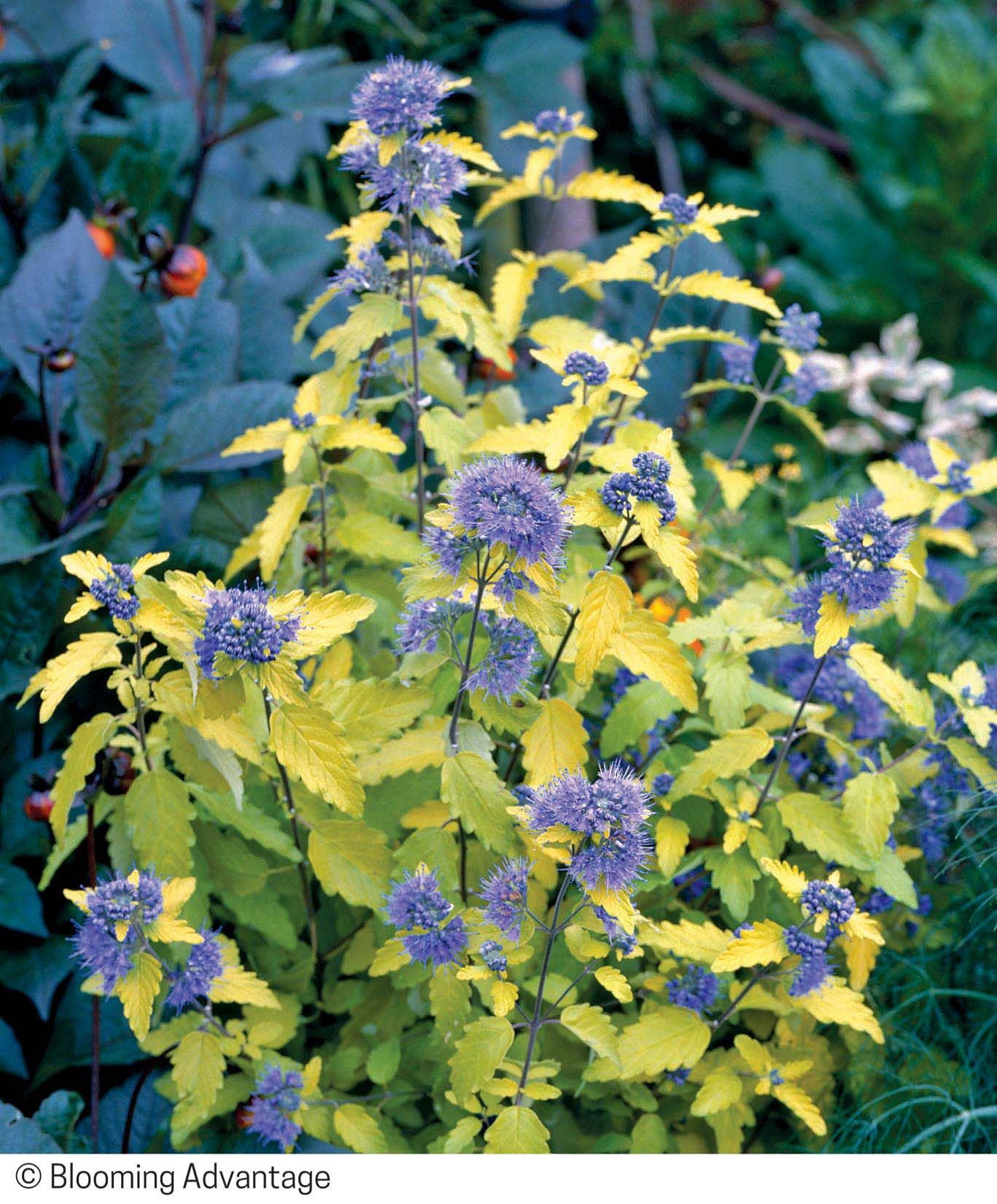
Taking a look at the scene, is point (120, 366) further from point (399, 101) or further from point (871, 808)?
point (871, 808)

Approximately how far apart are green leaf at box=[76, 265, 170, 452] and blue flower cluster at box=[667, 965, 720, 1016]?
3.37 feet

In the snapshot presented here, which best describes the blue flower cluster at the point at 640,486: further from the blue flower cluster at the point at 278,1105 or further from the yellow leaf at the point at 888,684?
the blue flower cluster at the point at 278,1105

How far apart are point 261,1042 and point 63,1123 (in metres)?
0.32

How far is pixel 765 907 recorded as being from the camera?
124 centimetres

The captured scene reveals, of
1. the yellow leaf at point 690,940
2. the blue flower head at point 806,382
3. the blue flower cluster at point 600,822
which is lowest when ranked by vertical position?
the yellow leaf at point 690,940

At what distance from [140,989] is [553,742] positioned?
0.41 m

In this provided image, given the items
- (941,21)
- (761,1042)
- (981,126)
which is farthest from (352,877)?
(941,21)

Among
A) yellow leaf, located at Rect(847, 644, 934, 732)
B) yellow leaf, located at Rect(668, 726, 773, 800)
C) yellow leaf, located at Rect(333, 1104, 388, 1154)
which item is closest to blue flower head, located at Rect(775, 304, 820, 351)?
yellow leaf, located at Rect(847, 644, 934, 732)

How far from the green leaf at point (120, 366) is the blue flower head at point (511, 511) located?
86 centimetres

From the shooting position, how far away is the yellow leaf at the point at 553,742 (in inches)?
41.4

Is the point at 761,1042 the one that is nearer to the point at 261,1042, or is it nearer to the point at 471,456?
the point at 261,1042

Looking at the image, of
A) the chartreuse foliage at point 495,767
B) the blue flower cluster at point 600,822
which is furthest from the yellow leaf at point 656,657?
the blue flower cluster at point 600,822

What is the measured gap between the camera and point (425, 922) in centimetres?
101

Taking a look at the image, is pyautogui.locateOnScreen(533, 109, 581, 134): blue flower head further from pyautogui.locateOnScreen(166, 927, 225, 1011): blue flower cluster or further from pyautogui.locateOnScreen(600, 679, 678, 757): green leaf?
pyautogui.locateOnScreen(166, 927, 225, 1011): blue flower cluster
